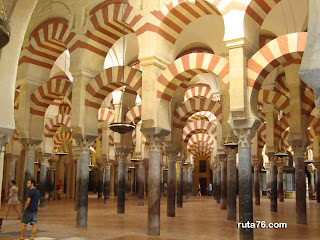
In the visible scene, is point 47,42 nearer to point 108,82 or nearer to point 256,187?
point 108,82

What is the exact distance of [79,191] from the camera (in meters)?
7.07

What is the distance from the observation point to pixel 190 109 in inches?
367

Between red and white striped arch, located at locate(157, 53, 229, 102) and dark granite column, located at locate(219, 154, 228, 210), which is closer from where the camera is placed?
red and white striped arch, located at locate(157, 53, 229, 102)

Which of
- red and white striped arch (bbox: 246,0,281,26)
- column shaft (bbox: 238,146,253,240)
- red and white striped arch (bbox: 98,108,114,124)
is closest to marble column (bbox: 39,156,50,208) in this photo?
red and white striped arch (bbox: 98,108,114,124)

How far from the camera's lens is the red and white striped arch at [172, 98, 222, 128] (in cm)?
930

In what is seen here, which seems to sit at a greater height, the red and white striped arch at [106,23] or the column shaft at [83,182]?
the red and white striped arch at [106,23]

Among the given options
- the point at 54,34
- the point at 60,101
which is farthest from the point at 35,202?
the point at 60,101

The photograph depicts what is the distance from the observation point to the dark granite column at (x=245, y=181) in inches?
207

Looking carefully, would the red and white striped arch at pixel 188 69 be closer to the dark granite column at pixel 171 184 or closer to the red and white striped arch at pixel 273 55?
the red and white striped arch at pixel 273 55

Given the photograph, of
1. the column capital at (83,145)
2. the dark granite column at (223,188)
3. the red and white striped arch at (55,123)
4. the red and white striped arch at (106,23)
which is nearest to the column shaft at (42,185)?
the red and white striped arch at (55,123)

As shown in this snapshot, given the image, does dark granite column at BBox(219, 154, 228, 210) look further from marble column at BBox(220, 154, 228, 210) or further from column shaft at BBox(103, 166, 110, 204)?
column shaft at BBox(103, 166, 110, 204)

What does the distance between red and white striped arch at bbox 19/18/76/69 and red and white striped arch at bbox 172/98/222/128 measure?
3299 mm

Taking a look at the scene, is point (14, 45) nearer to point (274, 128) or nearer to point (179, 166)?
point (274, 128)

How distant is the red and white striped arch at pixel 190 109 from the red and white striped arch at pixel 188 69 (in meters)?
2.66
